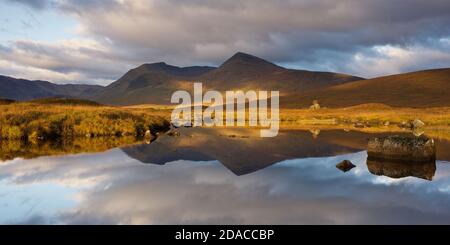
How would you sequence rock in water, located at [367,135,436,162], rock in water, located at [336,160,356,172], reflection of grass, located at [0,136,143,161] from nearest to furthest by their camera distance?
rock in water, located at [336,160,356,172] → rock in water, located at [367,135,436,162] → reflection of grass, located at [0,136,143,161]

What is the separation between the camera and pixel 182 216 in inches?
499

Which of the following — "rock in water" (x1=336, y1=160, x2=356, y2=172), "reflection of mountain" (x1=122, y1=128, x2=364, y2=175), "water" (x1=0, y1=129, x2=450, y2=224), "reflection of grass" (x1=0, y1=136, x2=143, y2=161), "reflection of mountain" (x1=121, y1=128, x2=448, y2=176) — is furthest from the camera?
"reflection of grass" (x1=0, y1=136, x2=143, y2=161)

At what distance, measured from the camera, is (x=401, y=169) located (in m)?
20.1

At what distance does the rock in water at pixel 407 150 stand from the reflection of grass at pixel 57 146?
665 inches

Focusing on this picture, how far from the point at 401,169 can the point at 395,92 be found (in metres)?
121

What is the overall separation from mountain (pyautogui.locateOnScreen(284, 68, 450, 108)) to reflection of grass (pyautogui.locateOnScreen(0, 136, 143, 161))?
3689 inches

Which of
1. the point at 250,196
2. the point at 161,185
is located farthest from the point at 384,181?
the point at 161,185

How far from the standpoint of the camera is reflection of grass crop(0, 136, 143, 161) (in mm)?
25845

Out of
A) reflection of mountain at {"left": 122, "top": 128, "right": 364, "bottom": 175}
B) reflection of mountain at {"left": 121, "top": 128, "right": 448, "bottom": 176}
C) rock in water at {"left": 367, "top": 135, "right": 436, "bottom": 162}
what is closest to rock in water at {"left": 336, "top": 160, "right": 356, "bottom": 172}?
reflection of mountain at {"left": 121, "top": 128, "right": 448, "bottom": 176}

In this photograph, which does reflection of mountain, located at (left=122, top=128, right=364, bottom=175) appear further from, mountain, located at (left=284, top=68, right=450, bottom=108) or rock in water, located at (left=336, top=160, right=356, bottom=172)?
mountain, located at (left=284, top=68, right=450, bottom=108)

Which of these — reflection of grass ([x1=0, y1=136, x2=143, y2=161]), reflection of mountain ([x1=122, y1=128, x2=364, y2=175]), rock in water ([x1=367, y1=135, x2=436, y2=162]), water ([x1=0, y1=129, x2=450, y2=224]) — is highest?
rock in water ([x1=367, y1=135, x2=436, y2=162])

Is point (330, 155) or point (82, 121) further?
point (82, 121)
